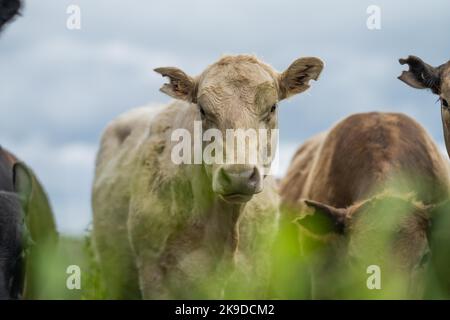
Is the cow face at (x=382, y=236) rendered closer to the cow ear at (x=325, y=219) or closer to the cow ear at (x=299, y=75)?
the cow ear at (x=325, y=219)

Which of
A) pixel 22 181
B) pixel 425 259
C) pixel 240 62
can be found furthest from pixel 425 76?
pixel 22 181

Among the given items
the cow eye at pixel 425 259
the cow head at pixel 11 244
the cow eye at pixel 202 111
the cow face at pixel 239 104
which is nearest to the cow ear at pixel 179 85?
the cow face at pixel 239 104

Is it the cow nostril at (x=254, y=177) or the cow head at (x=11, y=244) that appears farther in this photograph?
the cow head at (x=11, y=244)

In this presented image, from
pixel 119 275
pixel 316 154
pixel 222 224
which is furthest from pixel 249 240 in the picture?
pixel 316 154

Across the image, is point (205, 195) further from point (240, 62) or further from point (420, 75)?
point (420, 75)

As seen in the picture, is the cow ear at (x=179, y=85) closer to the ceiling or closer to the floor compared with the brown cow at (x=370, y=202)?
closer to the ceiling

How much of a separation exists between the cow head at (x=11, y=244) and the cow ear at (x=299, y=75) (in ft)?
8.22

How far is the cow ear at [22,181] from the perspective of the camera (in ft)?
34.3

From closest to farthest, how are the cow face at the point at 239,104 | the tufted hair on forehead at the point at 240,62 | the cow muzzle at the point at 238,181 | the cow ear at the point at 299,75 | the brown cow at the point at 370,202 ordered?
1. the cow muzzle at the point at 238,181
2. the cow face at the point at 239,104
3. the tufted hair on forehead at the point at 240,62
4. the cow ear at the point at 299,75
5. the brown cow at the point at 370,202

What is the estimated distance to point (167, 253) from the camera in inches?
401

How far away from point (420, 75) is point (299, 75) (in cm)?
133

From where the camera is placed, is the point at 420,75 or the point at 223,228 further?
the point at 420,75

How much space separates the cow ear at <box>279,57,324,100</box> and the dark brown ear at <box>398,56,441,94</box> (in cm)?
107

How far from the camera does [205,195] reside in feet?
32.7
